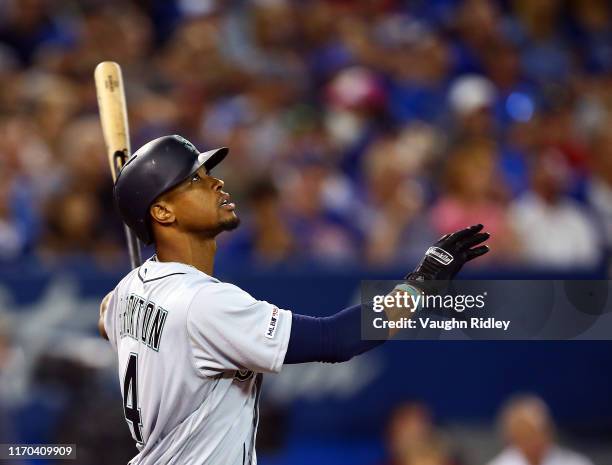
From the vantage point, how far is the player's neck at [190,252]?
3268mm

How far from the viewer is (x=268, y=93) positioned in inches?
315

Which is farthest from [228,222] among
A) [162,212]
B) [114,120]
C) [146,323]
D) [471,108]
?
[471,108]

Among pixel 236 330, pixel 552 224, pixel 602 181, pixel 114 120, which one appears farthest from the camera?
pixel 602 181

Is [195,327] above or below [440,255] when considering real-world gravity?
below

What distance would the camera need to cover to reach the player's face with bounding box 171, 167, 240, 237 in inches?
127

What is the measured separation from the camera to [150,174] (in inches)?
126

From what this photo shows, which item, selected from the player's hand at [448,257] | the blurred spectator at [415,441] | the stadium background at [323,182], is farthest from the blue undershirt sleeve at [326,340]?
the blurred spectator at [415,441]

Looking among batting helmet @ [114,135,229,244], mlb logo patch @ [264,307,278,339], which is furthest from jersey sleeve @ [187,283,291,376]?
batting helmet @ [114,135,229,244]

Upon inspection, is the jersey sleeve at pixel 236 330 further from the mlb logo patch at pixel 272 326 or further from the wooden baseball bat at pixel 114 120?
the wooden baseball bat at pixel 114 120

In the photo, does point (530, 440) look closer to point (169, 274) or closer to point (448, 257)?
point (448, 257)

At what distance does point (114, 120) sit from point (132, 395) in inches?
49.8

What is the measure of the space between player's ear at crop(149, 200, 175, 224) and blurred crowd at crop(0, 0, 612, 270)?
2.87 meters

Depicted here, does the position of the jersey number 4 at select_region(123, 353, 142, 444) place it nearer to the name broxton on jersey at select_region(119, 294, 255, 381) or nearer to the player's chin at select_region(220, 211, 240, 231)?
the name broxton on jersey at select_region(119, 294, 255, 381)

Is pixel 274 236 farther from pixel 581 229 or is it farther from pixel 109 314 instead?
pixel 109 314
